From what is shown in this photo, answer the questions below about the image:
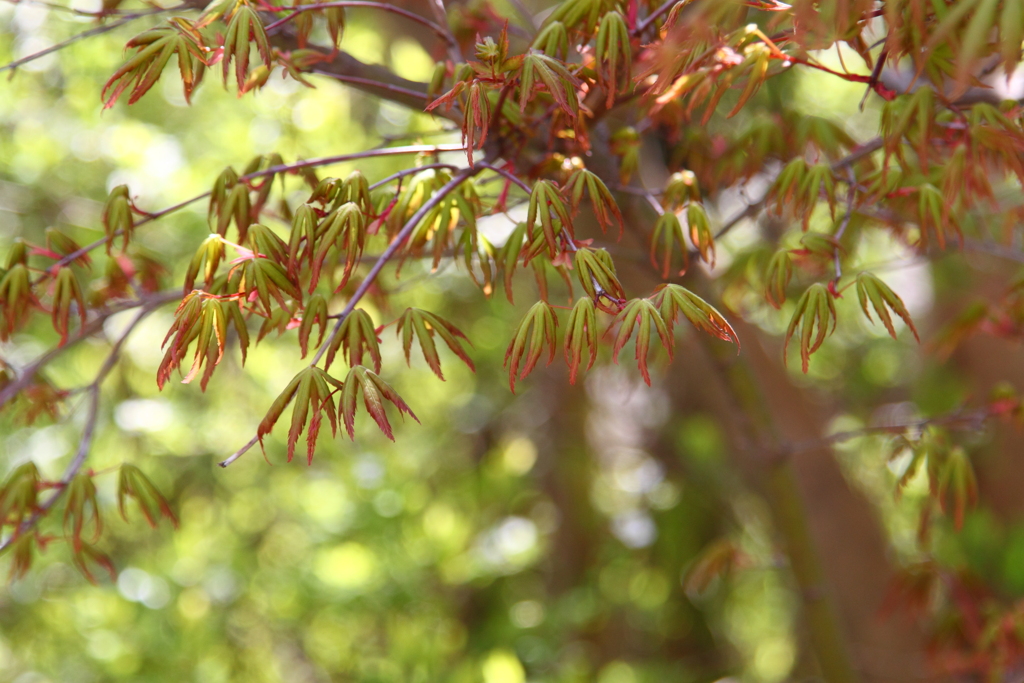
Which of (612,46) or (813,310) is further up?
(612,46)

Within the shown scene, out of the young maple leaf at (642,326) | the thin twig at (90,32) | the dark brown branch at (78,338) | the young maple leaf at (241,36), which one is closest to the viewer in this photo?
the young maple leaf at (642,326)

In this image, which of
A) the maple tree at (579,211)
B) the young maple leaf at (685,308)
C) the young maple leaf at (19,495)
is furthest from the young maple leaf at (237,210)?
the young maple leaf at (685,308)

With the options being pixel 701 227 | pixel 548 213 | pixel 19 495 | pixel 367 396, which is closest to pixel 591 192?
pixel 548 213

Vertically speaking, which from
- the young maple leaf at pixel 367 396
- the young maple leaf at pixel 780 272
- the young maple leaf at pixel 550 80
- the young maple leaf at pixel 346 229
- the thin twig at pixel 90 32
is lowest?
the young maple leaf at pixel 367 396

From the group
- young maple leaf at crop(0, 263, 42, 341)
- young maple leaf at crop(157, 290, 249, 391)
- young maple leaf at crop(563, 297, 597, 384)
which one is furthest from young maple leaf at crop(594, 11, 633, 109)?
young maple leaf at crop(0, 263, 42, 341)

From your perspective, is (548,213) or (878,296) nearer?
(548,213)

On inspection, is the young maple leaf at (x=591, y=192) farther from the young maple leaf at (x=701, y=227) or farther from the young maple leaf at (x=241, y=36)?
the young maple leaf at (x=241, y=36)

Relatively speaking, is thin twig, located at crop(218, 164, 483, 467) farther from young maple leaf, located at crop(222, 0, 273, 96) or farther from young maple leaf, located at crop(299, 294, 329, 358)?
young maple leaf, located at crop(222, 0, 273, 96)

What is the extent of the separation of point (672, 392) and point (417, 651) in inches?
68.5

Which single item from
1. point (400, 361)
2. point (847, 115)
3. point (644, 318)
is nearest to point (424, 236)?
point (644, 318)

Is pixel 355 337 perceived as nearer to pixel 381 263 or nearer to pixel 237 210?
pixel 381 263

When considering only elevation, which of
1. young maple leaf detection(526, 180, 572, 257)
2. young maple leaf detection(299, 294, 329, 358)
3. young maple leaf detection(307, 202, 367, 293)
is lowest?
young maple leaf detection(299, 294, 329, 358)

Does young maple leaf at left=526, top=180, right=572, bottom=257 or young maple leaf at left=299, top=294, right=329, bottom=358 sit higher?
young maple leaf at left=526, top=180, right=572, bottom=257

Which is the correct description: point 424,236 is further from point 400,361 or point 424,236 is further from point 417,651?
point 400,361
